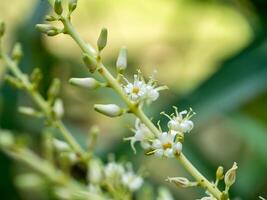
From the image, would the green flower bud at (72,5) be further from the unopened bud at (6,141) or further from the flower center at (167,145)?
the unopened bud at (6,141)

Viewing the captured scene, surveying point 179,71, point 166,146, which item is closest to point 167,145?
point 166,146

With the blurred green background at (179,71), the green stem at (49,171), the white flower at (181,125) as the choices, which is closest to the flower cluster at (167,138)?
the white flower at (181,125)

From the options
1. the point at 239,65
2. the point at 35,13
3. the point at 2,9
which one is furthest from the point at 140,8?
the point at 239,65

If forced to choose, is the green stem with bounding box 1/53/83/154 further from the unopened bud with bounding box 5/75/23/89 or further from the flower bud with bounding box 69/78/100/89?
the flower bud with bounding box 69/78/100/89

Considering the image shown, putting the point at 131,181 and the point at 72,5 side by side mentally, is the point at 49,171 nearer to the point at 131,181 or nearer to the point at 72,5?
the point at 131,181

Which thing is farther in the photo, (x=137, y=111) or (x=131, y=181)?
(x=131, y=181)

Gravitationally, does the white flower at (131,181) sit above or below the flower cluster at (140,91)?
below
